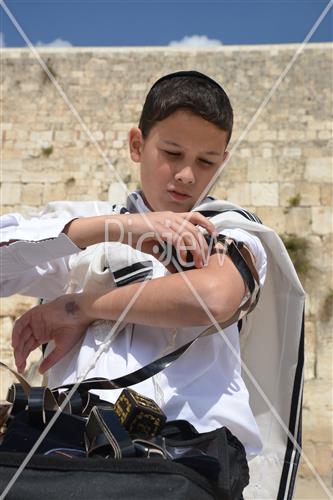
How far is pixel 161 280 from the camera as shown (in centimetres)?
158

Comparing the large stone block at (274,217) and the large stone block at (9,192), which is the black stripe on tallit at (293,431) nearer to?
the large stone block at (274,217)

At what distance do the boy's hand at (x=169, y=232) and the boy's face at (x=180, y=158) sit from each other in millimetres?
206

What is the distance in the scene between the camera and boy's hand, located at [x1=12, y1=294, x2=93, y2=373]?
175cm

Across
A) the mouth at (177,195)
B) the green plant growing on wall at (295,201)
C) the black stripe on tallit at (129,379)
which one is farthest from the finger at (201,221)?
the green plant growing on wall at (295,201)

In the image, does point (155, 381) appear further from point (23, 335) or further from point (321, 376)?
point (321, 376)

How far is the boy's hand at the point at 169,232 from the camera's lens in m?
1.52

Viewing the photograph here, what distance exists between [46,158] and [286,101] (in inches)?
121

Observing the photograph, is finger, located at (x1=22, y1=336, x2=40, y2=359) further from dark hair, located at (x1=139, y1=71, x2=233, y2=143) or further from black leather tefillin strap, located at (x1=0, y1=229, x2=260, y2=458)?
dark hair, located at (x1=139, y1=71, x2=233, y2=143)

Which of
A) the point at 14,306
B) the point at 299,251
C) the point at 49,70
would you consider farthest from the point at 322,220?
the point at 49,70

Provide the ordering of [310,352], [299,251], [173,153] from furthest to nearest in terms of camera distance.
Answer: [299,251]
[310,352]
[173,153]

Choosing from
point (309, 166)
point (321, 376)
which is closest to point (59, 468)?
point (321, 376)

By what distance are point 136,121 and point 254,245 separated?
673 centimetres

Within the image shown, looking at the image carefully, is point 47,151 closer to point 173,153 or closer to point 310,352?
point 310,352

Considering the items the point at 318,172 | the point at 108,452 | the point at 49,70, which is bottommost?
the point at 108,452
